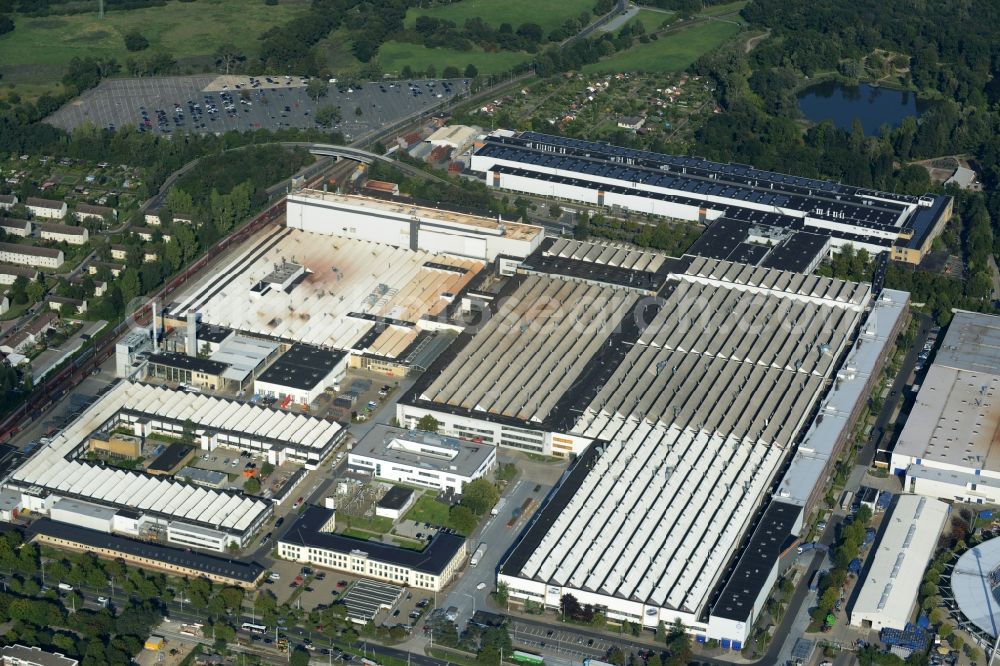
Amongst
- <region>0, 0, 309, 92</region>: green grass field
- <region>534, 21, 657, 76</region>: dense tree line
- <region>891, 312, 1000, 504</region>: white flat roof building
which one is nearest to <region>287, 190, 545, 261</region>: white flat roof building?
<region>891, 312, 1000, 504</region>: white flat roof building

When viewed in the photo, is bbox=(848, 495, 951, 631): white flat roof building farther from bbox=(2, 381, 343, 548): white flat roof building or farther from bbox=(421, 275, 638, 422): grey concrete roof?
bbox=(2, 381, 343, 548): white flat roof building

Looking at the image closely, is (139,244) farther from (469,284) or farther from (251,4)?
(251,4)

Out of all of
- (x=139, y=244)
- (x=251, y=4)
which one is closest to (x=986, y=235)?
(x=139, y=244)

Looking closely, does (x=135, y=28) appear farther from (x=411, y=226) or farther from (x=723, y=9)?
(x=411, y=226)

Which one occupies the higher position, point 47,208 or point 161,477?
point 161,477

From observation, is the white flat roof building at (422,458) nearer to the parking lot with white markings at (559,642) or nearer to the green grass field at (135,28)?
the parking lot with white markings at (559,642)

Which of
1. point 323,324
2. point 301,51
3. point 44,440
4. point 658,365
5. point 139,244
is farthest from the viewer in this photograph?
point 301,51

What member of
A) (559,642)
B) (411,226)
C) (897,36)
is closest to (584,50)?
(897,36)
